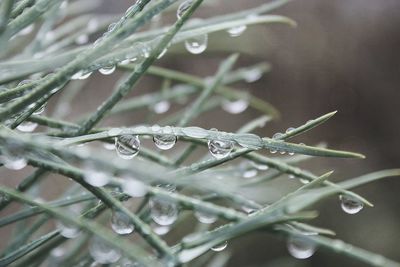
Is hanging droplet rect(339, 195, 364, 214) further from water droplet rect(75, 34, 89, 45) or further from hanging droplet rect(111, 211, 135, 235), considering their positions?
water droplet rect(75, 34, 89, 45)

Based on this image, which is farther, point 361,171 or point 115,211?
point 361,171

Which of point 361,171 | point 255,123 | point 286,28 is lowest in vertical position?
point 361,171

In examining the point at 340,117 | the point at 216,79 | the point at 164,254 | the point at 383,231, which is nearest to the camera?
the point at 164,254

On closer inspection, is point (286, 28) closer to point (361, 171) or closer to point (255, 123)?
point (361, 171)

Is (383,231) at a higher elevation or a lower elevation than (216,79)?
lower

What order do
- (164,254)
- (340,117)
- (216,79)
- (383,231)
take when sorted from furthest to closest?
(340,117) < (383,231) < (216,79) < (164,254)

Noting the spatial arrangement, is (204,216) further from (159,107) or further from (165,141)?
(159,107)

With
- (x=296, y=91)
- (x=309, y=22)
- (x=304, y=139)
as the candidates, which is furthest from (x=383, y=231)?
(x=309, y=22)

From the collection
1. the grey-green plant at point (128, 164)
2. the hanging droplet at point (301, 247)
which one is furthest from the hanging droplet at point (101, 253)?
the hanging droplet at point (301, 247)

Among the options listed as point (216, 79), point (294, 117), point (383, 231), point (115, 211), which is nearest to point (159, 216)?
point (115, 211)

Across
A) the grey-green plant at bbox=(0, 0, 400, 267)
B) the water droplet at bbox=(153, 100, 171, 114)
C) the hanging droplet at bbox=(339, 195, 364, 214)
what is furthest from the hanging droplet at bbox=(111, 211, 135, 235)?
the water droplet at bbox=(153, 100, 171, 114)

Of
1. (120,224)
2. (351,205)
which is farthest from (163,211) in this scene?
(351,205)
